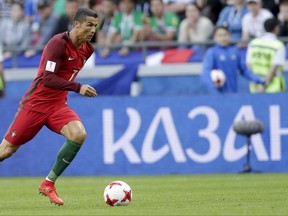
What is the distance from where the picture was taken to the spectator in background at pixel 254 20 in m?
18.8

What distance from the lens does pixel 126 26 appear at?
2044 cm

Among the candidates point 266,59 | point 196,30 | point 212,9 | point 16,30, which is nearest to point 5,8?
point 16,30

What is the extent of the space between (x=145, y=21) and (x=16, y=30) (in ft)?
10.1

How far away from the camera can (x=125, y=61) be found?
19.9m

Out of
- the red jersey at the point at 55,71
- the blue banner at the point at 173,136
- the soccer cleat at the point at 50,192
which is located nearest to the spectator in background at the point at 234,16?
the blue banner at the point at 173,136

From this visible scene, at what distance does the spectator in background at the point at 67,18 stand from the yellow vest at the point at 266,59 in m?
4.63

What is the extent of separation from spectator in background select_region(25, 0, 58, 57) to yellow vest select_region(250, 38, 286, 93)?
497cm

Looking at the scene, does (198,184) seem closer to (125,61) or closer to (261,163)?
(261,163)

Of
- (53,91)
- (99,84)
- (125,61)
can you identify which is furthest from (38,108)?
(125,61)

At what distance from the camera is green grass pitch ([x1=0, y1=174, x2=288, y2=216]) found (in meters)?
9.97

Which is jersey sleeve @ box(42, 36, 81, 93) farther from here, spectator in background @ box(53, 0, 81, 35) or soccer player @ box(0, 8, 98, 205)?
spectator in background @ box(53, 0, 81, 35)

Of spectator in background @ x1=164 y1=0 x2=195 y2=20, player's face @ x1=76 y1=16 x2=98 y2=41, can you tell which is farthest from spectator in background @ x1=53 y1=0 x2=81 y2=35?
player's face @ x1=76 y1=16 x2=98 y2=41

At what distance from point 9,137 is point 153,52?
886 cm

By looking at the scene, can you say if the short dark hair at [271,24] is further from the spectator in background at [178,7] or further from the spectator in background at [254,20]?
the spectator in background at [178,7]
